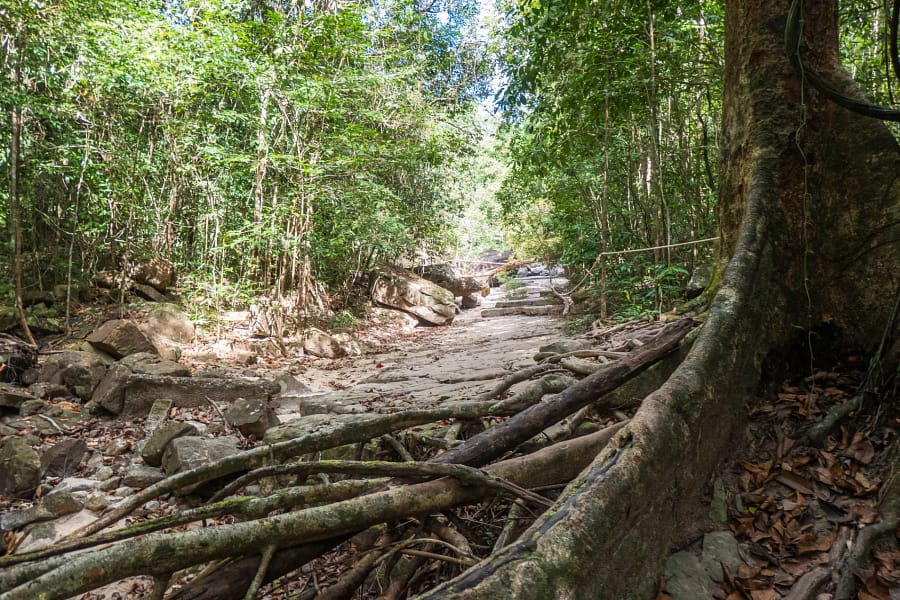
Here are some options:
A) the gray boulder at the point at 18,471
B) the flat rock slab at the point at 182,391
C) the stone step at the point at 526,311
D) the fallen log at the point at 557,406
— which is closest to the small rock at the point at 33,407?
the flat rock slab at the point at 182,391

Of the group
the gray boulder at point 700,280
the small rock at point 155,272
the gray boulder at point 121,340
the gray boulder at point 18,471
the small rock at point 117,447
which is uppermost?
the gray boulder at point 700,280

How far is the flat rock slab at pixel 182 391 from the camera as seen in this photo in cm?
593

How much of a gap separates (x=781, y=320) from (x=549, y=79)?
7.52 m

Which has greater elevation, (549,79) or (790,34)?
(549,79)

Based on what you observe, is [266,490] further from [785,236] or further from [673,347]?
[785,236]

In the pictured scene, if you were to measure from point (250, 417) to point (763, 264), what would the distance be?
193 inches

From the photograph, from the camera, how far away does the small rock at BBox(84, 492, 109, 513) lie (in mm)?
3994

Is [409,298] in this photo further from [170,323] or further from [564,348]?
[564,348]

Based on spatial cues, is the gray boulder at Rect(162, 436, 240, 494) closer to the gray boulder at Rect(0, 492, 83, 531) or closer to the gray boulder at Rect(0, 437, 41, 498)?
the gray boulder at Rect(0, 492, 83, 531)

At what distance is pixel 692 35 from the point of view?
750 centimetres

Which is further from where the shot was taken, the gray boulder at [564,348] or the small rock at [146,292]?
the small rock at [146,292]

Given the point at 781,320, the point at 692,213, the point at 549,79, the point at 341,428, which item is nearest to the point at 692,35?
the point at 549,79

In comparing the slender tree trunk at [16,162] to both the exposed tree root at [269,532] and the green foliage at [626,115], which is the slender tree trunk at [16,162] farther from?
the exposed tree root at [269,532]

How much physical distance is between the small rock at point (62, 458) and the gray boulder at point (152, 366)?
1.85 meters
